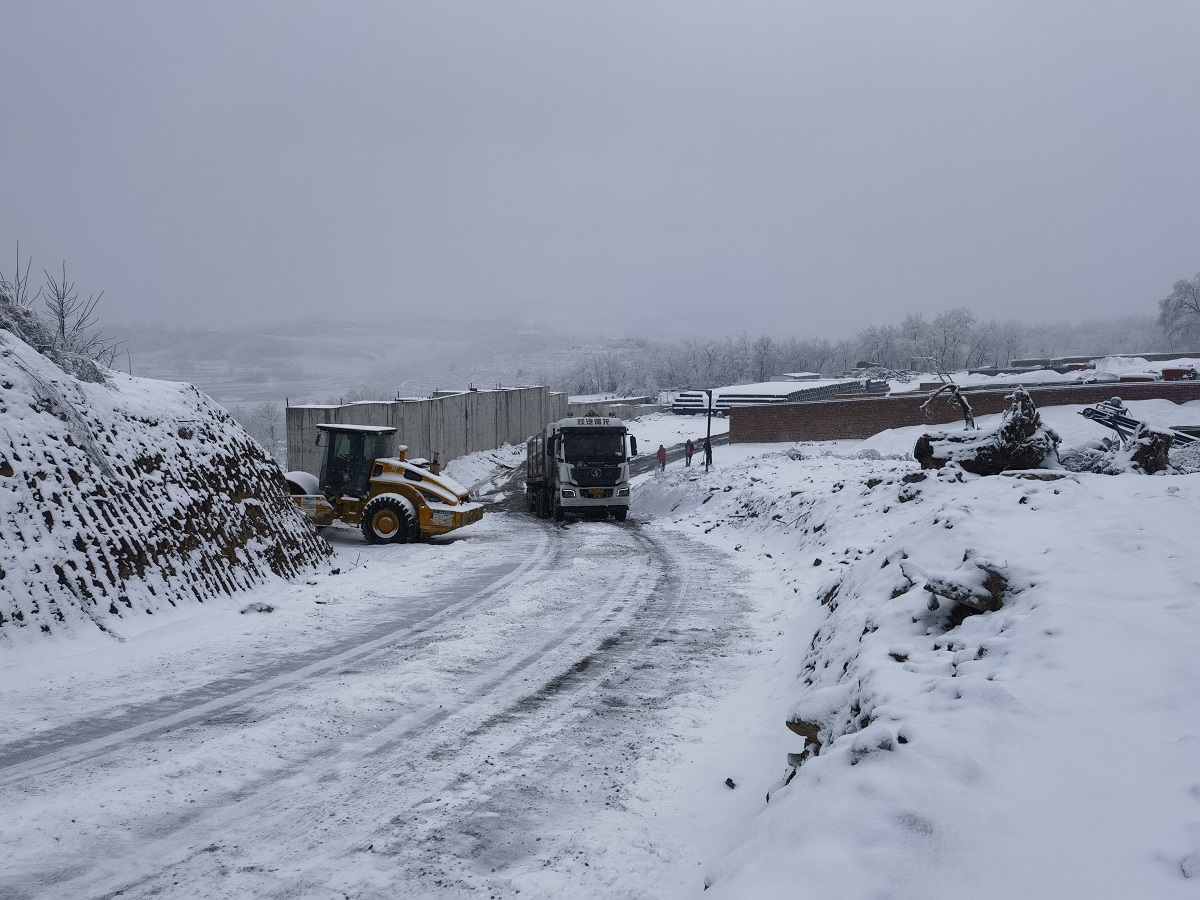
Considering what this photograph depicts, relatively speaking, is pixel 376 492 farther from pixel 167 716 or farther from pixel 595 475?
pixel 167 716

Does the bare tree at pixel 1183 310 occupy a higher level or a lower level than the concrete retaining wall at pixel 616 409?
higher

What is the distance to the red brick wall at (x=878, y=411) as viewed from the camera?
135ft

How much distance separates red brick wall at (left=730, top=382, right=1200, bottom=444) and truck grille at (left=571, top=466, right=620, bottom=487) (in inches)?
804

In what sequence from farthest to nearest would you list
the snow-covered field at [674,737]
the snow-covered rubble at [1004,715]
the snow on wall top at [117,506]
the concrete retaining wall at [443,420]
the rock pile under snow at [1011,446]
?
1. the concrete retaining wall at [443,420]
2. the rock pile under snow at [1011,446]
3. the snow on wall top at [117,506]
4. the snow-covered field at [674,737]
5. the snow-covered rubble at [1004,715]

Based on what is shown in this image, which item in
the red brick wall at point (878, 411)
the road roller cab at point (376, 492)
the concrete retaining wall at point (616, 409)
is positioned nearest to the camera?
the road roller cab at point (376, 492)

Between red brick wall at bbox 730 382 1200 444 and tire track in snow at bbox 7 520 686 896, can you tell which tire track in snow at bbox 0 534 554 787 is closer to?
tire track in snow at bbox 7 520 686 896

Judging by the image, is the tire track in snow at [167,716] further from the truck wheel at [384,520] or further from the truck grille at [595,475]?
the truck grille at [595,475]

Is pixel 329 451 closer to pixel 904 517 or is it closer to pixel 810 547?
pixel 810 547

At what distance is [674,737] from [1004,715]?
2.95 metres

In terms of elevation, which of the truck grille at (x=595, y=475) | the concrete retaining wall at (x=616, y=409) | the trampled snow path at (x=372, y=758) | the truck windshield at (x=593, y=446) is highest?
the concrete retaining wall at (x=616, y=409)

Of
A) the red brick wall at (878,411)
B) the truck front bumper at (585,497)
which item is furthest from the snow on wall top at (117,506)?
the red brick wall at (878,411)

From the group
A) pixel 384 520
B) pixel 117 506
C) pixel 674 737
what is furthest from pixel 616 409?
pixel 674 737

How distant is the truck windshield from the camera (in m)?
24.0

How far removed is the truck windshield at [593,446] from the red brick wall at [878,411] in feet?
67.0
